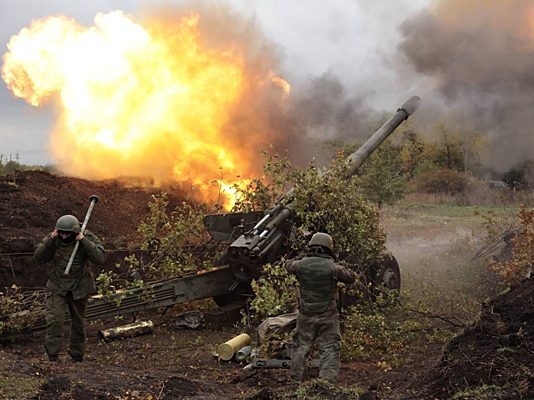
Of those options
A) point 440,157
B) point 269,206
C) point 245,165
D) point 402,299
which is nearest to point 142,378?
point 269,206

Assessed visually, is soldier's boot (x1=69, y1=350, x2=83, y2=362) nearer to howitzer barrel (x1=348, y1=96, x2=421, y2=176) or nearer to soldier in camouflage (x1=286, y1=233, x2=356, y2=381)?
soldier in camouflage (x1=286, y1=233, x2=356, y2=381)

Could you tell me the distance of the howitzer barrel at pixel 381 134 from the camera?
12.2m

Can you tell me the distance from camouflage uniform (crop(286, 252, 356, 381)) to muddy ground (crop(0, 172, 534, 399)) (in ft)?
0.99

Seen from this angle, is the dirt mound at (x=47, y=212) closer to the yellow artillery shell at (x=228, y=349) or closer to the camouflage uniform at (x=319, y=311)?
the yellow artillery shell at (x=228, y=349)

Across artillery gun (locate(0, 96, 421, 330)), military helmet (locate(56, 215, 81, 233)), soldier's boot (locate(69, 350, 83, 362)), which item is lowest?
soldier's boot (locate(69, 350, 83, 362))

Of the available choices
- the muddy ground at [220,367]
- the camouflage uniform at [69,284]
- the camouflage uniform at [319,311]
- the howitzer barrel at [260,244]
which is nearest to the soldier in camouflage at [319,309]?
the camouflage uniform at [319,311]

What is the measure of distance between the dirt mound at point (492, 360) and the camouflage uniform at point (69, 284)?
159 inches

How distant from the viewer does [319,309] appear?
6852mm

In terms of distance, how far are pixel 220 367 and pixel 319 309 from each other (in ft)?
5.64

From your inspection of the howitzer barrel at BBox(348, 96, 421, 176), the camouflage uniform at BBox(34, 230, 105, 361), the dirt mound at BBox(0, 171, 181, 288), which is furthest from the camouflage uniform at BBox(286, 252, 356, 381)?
the dirt mound at BBox(0, 171, 181, 288)

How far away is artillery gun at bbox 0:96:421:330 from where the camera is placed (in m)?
9.05

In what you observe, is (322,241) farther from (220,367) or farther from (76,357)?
(76,357)

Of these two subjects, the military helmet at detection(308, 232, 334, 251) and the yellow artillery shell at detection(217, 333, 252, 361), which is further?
the yellow artillery shell at detection(217, 333, 252, 361)

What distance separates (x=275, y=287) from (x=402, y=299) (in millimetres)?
3396
